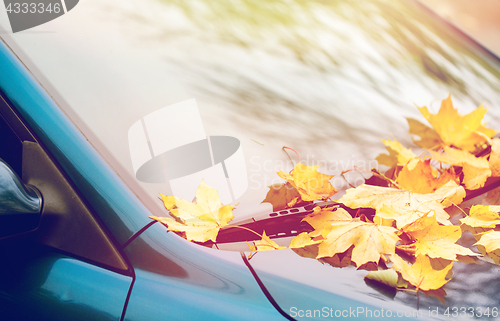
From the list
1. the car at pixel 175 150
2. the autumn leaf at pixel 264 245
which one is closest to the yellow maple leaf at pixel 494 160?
the car at pixel 175 150

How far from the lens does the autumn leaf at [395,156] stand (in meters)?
1.06

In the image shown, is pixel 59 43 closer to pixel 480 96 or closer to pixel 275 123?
pixel 275 123

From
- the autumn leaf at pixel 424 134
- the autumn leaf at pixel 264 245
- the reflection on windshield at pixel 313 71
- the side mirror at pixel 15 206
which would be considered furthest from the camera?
the autumn leaf at pixel 424 134

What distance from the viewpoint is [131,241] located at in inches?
31.0

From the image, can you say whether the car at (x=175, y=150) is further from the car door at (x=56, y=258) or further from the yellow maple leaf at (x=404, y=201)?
the yellow maple leaf at (x=404, y=201)

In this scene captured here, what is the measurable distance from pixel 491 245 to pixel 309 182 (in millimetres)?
429

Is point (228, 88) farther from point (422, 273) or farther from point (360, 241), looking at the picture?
point (422, 273)

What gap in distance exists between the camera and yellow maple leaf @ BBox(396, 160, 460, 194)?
93cm

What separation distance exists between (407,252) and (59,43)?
1.02 m

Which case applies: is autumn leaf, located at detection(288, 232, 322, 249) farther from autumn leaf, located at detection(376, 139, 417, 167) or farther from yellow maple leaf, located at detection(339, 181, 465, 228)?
autumn leaf, located at detection(376, 139, 417, 167)

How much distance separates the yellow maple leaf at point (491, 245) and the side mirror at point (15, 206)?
3.27 ft

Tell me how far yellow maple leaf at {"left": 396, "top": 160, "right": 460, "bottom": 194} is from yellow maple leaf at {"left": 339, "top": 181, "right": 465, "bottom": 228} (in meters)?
0.04

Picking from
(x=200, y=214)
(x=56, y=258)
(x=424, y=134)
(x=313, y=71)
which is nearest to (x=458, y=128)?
(x=424, y=134)

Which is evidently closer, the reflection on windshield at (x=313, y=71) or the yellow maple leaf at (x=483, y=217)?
the yellow maple leaf at (x=483, y=217)
